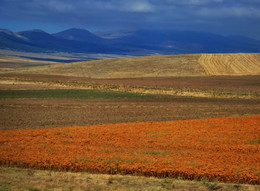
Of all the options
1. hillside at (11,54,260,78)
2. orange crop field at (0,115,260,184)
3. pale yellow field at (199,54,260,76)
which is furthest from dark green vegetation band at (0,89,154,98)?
pale yellow field at (199,54,260,76)

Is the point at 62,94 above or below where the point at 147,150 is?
above

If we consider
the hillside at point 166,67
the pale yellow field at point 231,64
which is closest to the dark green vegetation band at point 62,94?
the hillside at point 166,67

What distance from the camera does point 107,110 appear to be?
3509cm

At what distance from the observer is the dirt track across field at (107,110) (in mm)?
28703

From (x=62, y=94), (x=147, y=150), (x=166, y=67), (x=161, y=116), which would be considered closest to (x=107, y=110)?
(x=161, y=116)

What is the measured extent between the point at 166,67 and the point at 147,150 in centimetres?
7329

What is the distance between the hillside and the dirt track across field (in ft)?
128

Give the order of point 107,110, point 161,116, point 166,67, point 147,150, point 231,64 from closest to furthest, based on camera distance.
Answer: point 147,150
point 161,116
point 107,110
point 166,67
point 231,64

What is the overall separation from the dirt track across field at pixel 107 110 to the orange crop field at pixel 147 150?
5103 mm

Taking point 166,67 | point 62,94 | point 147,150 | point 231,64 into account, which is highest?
point 231,64

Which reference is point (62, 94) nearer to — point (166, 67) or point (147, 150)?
point (147, 150)

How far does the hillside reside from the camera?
83062 millimetres

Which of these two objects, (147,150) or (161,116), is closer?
(147,150)

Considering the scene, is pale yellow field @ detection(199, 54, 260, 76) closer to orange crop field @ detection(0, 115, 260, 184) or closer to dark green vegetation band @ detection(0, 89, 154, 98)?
dark green vegetation band @ detection(0, 89, 154, 98)
